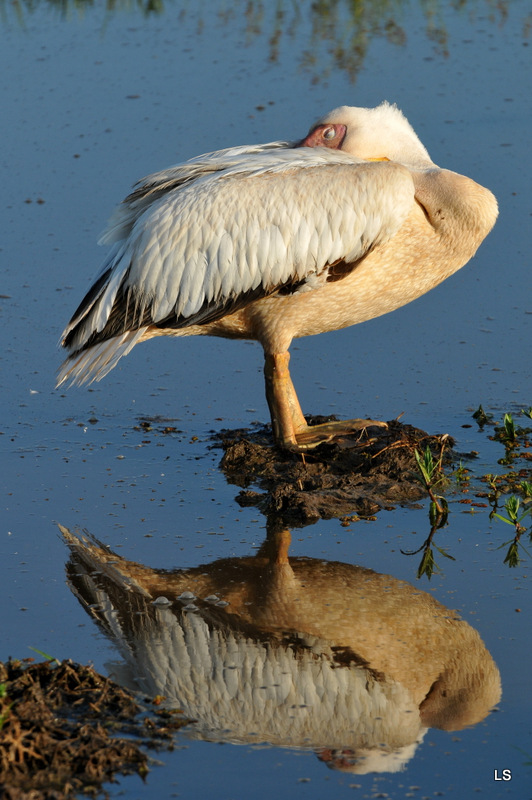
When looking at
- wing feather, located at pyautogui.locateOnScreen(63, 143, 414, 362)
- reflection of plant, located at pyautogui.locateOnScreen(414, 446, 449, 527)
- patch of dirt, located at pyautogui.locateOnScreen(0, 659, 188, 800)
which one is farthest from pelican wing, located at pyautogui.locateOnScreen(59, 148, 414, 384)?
patch of dirt, located at pyautogui.locateOnScreen(0, 659, 188, 800)

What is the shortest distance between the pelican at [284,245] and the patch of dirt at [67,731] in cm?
197

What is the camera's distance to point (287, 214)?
15.7 ft

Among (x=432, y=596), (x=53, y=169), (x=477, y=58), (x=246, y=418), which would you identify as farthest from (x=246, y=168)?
(x=477, y=58)

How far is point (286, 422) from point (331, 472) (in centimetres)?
31

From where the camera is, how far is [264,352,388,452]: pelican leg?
202 inches

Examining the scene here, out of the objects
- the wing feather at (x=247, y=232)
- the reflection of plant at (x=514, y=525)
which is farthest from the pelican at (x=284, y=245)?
the reflection of plant at (x=514, y=525)

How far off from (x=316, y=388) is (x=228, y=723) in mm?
2764

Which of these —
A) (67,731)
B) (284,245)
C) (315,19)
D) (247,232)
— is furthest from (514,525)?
(315,19)

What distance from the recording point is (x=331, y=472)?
4.98 m

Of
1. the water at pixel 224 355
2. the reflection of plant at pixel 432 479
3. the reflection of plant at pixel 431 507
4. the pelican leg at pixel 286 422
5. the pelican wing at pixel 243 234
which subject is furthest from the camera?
the pelican leg at pixel 286 422

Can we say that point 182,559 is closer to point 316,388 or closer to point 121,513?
point 121,513

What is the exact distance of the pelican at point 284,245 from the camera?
4777 millimetres

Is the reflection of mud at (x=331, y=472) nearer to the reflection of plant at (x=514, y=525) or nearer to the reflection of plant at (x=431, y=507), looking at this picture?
the reflection of plant at (x=431, y=507)

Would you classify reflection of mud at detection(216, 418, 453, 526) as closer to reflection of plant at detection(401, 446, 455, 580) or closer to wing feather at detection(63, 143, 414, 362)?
reflection of plant at detection(401, 446, 455, 580)
